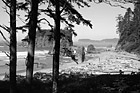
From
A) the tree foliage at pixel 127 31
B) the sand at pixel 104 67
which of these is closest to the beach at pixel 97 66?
the sand at pixel 104 67

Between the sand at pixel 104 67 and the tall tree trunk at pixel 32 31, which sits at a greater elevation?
the tall tree trunk at pixel 32 31

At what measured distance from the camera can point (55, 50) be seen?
8211 millimetres

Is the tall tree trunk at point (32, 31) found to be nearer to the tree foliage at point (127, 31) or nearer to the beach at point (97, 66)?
the beach at point (97, 66)

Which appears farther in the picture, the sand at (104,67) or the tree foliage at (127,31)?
the tree foliage at (127,31)

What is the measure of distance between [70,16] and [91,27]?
1.17m

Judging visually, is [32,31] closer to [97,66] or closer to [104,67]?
[104,67]

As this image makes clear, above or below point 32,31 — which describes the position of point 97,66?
below

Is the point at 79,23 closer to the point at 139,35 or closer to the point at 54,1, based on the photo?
the point at 54,1

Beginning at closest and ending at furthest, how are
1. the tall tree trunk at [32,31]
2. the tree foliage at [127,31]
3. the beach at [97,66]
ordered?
the tall tree trunk at [32,31] → the beach at [97,66] → the tree foliage at [127,31]

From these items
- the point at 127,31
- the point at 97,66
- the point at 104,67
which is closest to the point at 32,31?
the point at 104,67

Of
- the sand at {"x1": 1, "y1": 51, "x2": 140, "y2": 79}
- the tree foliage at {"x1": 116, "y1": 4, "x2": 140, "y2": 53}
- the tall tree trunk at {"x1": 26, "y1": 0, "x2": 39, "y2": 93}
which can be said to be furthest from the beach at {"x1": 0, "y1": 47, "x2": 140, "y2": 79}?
the tree foliage at {"x1": 116, "y1": 4, "x2": 140, "y2": 53}

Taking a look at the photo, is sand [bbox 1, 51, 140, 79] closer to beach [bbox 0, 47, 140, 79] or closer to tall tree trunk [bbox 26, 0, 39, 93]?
beach [bbox 0, 47, 140, 79]

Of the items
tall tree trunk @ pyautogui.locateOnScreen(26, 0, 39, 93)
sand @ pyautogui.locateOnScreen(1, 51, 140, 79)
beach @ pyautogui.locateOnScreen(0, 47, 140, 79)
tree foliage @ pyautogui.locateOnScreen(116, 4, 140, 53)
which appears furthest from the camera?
tree foliage @ pyautogui.locateOnScreen(116, 4, 140, 53)

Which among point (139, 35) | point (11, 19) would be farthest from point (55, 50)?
point (139, 35)
